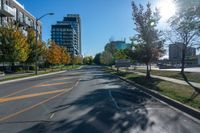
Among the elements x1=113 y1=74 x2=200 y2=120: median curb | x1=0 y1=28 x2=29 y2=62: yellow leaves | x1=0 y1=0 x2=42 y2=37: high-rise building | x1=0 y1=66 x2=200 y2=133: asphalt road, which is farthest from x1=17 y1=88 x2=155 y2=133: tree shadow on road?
x1=0 y1=0 x2=42 y2=37: high-rise building

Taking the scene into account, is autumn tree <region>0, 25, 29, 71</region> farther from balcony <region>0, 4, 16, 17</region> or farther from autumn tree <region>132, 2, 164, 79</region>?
autumn tree <region>132, 2, 164, 79</region>

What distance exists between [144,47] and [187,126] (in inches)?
930

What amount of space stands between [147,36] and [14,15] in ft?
156

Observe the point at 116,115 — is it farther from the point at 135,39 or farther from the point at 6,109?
the point at 135,39

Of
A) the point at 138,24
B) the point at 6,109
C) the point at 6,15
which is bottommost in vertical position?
the point at 6,109

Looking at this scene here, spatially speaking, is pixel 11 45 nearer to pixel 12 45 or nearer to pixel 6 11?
pixel 12 45

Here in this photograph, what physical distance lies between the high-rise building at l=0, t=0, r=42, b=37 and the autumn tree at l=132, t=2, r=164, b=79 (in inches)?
1484

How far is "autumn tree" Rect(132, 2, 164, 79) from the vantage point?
3197cm

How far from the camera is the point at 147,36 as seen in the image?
31.8 m

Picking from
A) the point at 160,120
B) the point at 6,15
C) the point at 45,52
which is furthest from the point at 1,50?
the point at 160,120

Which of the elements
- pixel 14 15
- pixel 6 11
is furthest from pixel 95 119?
pixel 14 15

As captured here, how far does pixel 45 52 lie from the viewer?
267 ft

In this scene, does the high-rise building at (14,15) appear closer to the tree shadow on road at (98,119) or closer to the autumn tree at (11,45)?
the autumn tree at (11,45)

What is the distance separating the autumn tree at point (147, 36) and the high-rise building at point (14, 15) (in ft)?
124
